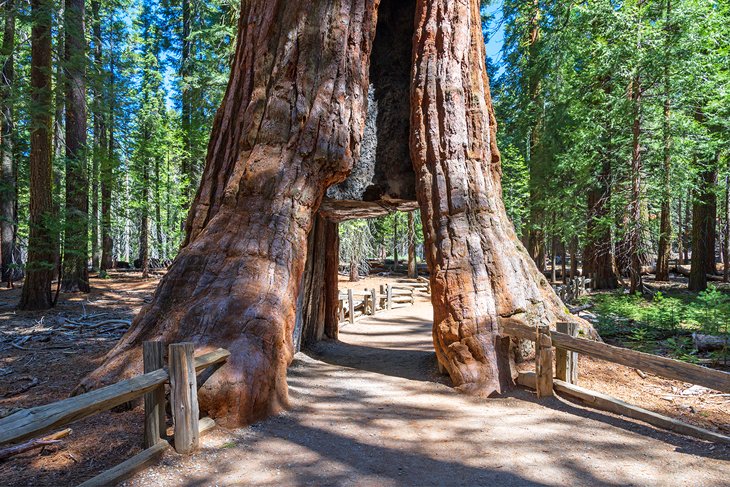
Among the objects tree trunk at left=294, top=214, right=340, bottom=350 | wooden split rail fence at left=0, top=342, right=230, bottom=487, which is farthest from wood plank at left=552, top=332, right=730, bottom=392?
tree trunk at left=294, top=214, right=340, bottom=350

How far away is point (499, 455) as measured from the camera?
429 cm

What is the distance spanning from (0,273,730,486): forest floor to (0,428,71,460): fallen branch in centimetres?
8

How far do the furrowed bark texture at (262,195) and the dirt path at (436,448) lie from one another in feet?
2.22

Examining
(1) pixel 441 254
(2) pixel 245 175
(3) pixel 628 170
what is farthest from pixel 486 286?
(3) pixel 628 170

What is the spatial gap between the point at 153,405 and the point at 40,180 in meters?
10.8

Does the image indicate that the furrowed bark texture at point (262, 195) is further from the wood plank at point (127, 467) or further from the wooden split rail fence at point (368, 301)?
the wooden split rail fence at point (368, 301)

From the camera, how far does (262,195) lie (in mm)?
6527

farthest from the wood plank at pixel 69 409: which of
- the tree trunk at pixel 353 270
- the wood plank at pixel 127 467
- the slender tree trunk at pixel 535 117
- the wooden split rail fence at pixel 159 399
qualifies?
the tree trunk at pixel 353 270

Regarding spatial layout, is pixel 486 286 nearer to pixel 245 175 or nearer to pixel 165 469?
pixel 245 175

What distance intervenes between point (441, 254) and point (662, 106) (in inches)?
449

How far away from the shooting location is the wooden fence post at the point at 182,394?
12.9 ft

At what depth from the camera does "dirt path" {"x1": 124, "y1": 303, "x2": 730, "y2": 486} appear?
3768 millimetres

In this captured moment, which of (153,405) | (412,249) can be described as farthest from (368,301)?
(153,405)

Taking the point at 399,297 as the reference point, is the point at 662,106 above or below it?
above
